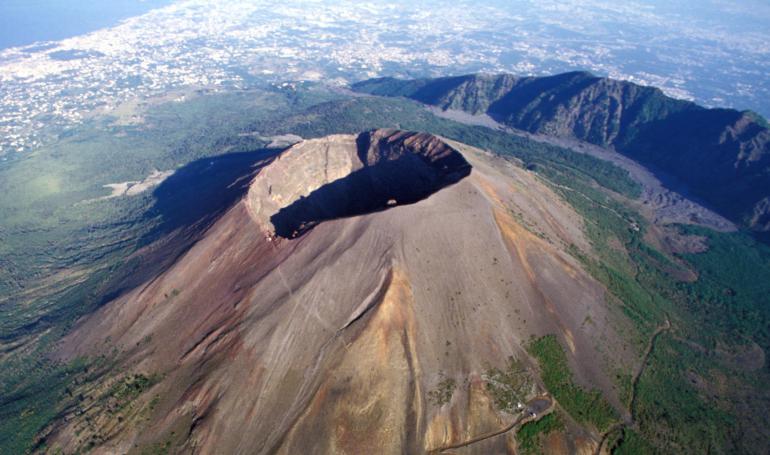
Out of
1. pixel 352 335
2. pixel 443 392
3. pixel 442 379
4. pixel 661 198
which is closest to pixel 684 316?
pixel 442 379

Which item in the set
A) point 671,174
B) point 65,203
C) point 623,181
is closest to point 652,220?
point 623,181

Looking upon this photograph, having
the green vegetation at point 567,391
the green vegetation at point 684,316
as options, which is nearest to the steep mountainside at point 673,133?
the green vegetation at point 684,316

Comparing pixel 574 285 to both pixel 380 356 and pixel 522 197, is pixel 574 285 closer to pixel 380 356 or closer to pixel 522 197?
pixel 522 197

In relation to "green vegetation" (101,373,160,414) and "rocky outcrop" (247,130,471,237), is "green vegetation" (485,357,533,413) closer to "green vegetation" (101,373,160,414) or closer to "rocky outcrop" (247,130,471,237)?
"rocky outcrop" (247,130,471,237)

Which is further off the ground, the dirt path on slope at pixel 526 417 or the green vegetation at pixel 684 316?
the dirt path on slope at pixel 526 417

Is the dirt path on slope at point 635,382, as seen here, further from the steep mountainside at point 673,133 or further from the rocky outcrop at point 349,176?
the steep mountainside at point 673,133

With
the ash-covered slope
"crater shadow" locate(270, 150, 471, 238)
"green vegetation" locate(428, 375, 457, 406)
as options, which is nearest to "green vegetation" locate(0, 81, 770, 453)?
"green vegetation" locate(428, 375, 457, 406)

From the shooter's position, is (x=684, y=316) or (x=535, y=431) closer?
(x=535, y=431)

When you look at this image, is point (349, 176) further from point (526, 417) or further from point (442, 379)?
point (526, 417)
